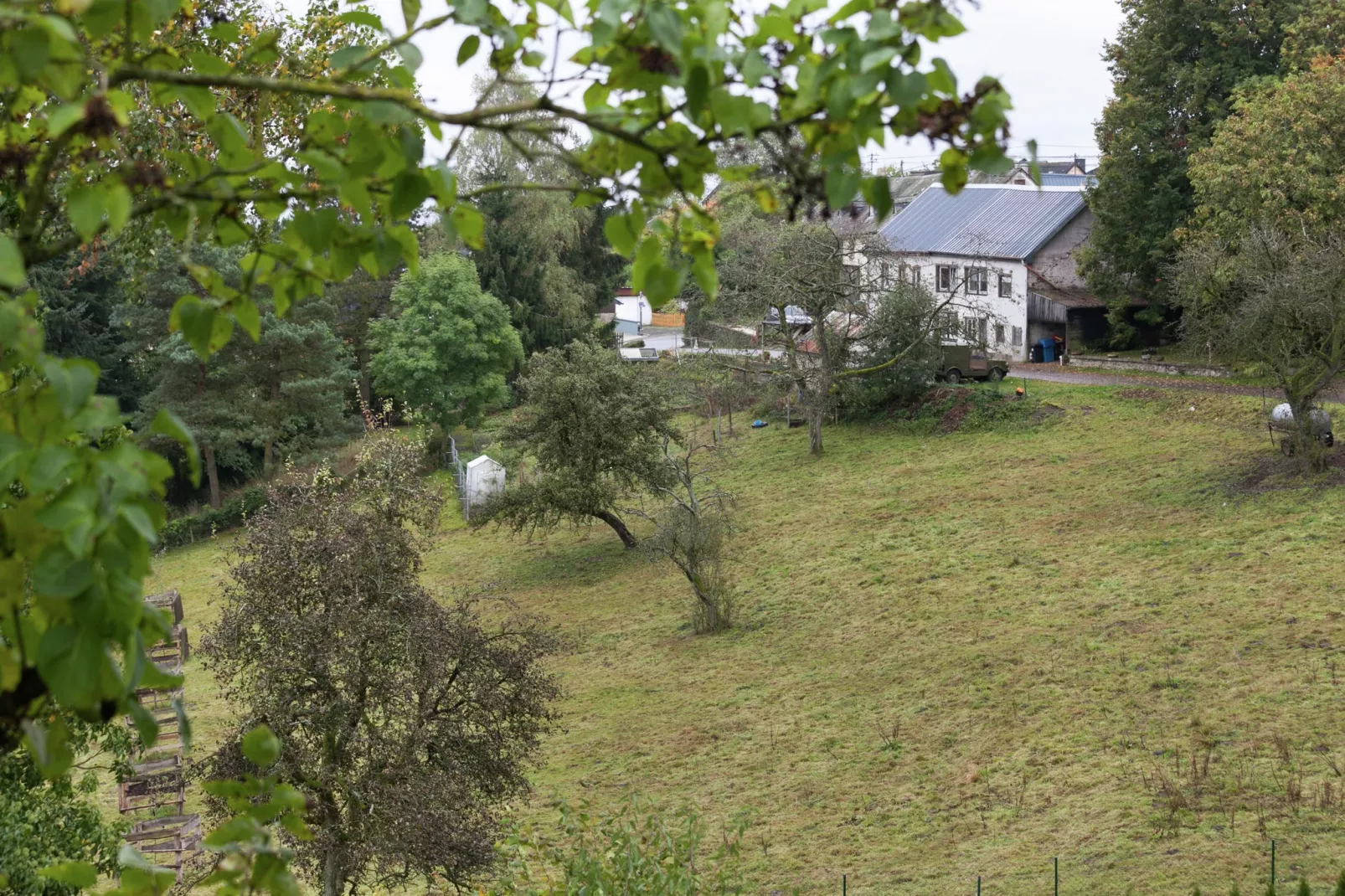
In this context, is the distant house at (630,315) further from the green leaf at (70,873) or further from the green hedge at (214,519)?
the green leaf at (70,873)

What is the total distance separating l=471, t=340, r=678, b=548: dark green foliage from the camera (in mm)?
26453

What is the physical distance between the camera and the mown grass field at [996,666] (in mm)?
12164

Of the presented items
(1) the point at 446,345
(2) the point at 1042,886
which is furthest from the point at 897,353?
(2) the point at 1042,886

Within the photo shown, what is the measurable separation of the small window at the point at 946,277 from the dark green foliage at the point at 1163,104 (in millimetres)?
6317

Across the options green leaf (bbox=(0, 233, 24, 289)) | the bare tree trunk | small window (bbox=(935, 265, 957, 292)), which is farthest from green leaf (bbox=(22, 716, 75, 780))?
small window (bbox=(935, 265, 957, 292))

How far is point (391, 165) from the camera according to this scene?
87.7 inches

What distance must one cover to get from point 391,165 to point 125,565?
0.89m

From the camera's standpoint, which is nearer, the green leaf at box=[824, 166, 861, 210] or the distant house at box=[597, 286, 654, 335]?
the green leaf at box=[824, 166, 861, 210]

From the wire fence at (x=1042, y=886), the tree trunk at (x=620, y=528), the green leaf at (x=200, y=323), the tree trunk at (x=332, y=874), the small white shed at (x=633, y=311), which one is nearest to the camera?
the green leaf at (x=200, y=323)

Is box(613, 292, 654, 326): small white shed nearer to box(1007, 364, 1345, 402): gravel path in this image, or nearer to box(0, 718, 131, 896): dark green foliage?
box(1007, 364, 1345, 402): gravel path

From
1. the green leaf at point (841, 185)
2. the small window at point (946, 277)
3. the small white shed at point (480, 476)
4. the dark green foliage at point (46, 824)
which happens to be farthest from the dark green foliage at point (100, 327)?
the green leaf at point (841, 185)

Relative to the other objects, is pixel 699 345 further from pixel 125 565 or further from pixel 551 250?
pixel 125 565

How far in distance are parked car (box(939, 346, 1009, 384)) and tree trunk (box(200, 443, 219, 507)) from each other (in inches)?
879

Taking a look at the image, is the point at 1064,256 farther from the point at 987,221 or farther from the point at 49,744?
the point at 49,744
